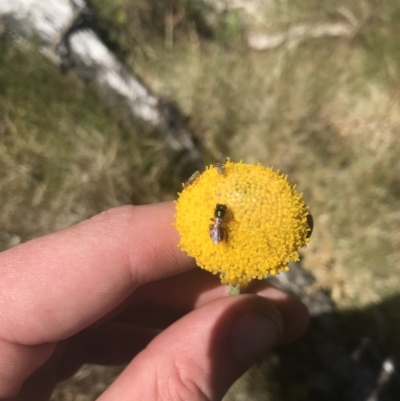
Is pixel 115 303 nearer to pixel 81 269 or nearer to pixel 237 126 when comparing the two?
pixel 81 269

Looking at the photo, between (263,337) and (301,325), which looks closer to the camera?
(263,337)

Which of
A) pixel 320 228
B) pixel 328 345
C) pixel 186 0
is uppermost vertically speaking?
pixel 186 0

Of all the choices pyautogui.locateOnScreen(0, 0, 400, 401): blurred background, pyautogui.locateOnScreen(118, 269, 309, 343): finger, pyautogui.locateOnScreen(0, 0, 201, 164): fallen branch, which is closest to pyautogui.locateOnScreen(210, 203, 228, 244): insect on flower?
pyautogui.locateOnScreen(118, 269, 309, 343): finger

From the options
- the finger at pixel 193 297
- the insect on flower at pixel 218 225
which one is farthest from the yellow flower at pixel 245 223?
the finger at pixel 193 297

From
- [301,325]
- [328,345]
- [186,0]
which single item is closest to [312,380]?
[328,345]

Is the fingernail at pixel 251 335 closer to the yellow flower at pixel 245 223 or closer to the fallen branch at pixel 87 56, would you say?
the yellow flower at pixel 245 223

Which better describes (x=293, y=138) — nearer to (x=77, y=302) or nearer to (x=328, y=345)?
(x=328, y=345)

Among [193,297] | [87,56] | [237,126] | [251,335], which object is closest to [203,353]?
[251,335]
